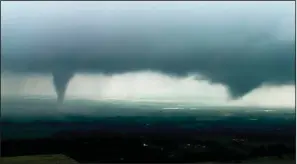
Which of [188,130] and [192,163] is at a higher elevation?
[188,130]

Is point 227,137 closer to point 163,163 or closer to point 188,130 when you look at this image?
point 188,130

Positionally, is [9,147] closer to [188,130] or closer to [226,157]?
[188,130]

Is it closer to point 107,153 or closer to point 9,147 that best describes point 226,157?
point 107,153

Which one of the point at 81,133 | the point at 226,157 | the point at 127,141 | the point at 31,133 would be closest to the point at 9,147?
the point at 31,133

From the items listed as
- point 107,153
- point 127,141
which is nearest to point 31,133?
point 107,153

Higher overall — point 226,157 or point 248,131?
point 248,131

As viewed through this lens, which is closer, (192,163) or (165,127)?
(192,163)

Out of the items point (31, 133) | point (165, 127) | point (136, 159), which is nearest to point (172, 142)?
point (165, 127)

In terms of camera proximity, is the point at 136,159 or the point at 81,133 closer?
the point at 136,159
